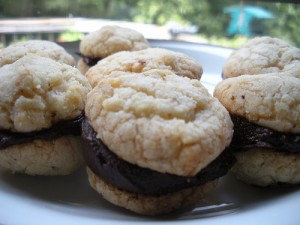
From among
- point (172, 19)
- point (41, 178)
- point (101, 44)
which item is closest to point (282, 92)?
point (41, 178)

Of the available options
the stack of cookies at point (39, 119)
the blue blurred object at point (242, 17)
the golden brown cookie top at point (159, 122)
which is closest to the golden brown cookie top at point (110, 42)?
the stack of cookies at point (39, 119)

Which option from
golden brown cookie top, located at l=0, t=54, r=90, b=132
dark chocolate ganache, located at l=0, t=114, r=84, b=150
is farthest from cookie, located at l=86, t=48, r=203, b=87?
dark chocolate ganache, located at l=0, t=114, r=84, b=150

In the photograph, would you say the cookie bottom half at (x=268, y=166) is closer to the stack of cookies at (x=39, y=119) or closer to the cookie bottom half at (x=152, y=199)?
the cookie bottom half at (x=152, y=199)

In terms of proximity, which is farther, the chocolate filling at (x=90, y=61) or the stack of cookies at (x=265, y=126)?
the chocolate filling at (x=90, y=61)

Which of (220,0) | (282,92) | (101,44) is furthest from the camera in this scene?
(220,0)

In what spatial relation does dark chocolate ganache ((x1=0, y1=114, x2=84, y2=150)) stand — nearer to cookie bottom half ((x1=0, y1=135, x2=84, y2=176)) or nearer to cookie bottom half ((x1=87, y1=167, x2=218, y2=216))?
cookie bottom half ((x1=0, y1=135, x2=84, y2=176))

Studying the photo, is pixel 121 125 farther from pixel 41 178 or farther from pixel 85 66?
pixel 85 66
